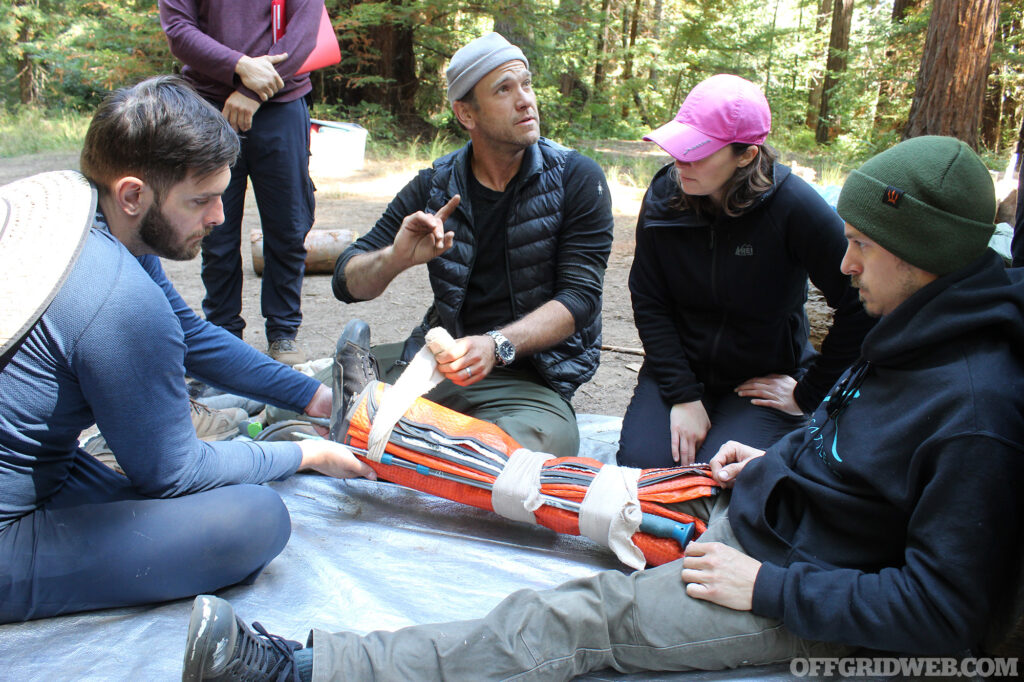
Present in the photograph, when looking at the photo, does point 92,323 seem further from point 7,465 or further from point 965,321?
point 965,321

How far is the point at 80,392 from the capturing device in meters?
1.58

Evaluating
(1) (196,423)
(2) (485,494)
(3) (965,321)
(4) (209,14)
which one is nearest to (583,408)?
(2) (485,494)

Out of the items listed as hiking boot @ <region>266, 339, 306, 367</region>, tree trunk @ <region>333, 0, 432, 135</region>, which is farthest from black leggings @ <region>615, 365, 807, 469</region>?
tree trunk @ <region>333, 0, 432, 135</region>

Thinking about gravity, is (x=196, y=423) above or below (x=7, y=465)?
below

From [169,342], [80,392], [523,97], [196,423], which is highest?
[523,97]

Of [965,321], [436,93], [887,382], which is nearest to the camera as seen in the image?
[965,321]

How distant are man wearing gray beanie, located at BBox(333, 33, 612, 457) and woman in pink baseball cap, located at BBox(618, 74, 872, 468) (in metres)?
0.23

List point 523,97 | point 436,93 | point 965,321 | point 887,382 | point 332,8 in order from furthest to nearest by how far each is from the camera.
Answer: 1. point 436,93
2. point 332,8
3. point 523,97
4. point 887,382
5. point 965,321

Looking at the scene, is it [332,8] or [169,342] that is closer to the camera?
[169,342]

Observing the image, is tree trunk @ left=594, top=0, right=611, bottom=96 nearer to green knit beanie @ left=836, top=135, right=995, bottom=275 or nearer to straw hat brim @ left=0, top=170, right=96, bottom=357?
green knit beanie @ left=836, top=135, right=995, bottom=275

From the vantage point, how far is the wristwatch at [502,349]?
241 centimetres

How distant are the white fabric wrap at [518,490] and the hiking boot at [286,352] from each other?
1.69 metres

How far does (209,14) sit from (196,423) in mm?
1937

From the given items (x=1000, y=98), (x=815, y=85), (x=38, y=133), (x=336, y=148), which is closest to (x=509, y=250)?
(x=336, y=148)
